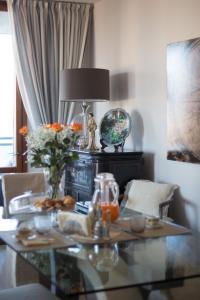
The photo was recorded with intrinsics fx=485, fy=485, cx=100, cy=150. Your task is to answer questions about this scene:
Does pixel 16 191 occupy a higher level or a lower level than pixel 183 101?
lower

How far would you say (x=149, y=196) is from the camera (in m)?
4.21

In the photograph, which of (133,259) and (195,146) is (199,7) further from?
(133,259)

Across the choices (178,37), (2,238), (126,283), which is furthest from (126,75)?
(126,283)

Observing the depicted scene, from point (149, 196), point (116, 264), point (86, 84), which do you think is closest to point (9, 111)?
point (86, 84)

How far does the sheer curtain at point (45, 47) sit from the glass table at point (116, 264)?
3383 mm

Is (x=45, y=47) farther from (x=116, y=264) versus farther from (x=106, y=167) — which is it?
(x=116, y=264)

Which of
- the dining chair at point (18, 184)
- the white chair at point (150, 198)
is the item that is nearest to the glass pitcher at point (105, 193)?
the white chair at point (150, 198)

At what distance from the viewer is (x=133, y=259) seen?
2.30 metres

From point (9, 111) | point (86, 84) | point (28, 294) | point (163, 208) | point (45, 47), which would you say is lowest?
point (28, 294)

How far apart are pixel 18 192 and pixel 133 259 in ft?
6.56

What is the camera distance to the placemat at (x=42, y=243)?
7.91 feet

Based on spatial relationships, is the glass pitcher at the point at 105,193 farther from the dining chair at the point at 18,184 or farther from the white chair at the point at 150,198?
the dining chair at the point at 18,184

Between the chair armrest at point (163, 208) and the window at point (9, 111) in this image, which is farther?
the window at point (9, 111)

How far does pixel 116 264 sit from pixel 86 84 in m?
2.96
